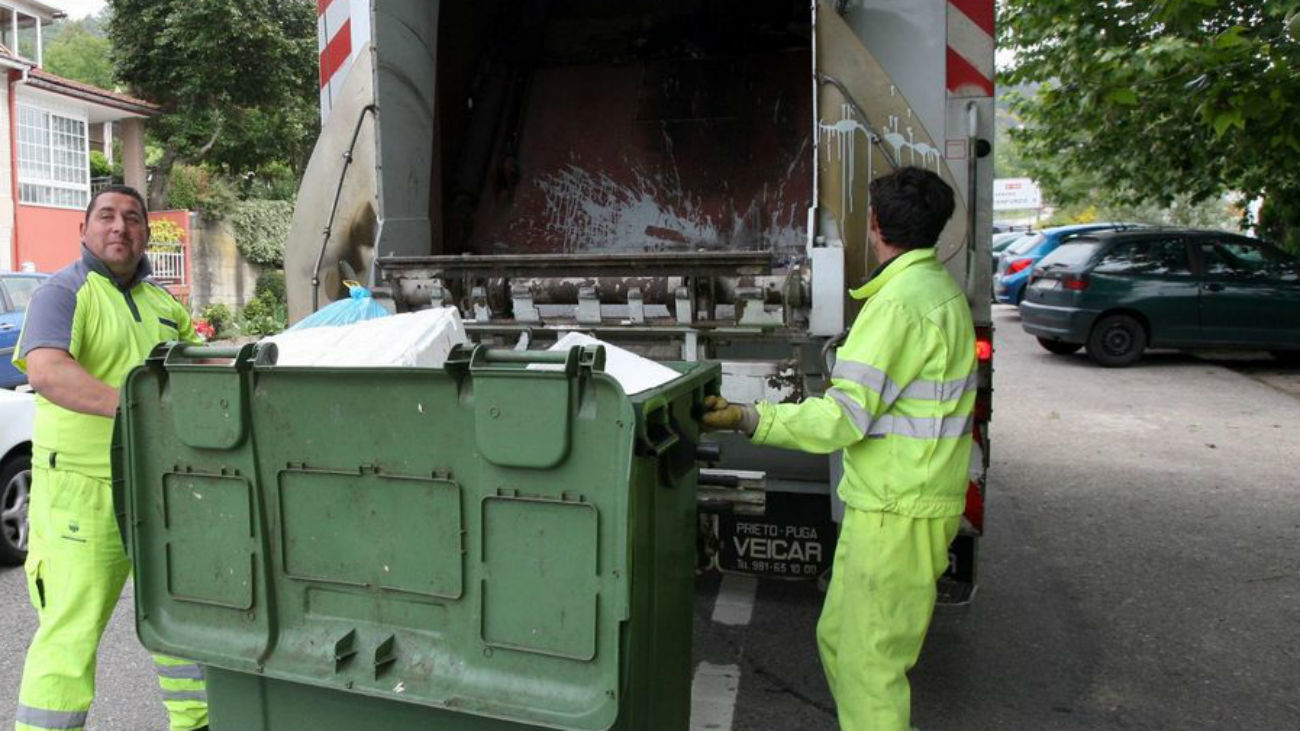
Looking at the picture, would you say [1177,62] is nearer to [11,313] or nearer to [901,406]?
[901,406]

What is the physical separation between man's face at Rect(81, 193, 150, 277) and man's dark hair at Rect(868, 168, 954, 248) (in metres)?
1.99

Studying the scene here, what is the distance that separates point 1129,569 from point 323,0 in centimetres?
431

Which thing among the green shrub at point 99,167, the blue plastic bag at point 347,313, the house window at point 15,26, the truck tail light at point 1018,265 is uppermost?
the house window at point 15,26

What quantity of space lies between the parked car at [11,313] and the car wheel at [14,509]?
4334 millimetres

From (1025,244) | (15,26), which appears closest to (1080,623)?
(1025,244)

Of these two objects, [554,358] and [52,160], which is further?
[52,160]

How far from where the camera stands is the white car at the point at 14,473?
4.91 meters

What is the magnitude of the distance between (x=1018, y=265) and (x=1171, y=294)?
19.7ft

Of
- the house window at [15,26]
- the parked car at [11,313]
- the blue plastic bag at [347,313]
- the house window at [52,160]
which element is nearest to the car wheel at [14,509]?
the blue plastic bag at [347,313]

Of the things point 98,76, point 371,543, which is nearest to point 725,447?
point 371,543

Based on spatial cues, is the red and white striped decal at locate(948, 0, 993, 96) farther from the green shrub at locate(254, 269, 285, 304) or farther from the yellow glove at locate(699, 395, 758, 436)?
the green shrub at locate(254, 269, 285, 304)

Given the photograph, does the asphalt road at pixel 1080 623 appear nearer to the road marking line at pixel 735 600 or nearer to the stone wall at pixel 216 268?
the road marking line at pixel 735 600

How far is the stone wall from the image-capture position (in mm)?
20312

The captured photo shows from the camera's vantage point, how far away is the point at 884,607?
261cm
